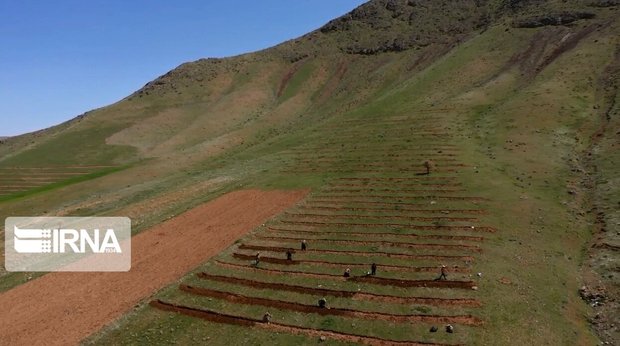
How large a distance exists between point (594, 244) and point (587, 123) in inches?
1184

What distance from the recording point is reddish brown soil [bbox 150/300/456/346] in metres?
22.9

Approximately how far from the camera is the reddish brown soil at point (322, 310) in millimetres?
24391

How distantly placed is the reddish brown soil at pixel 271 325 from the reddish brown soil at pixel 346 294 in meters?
3.60

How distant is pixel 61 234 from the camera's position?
4278 cm

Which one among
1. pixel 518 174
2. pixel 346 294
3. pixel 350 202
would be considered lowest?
pixel 346 294

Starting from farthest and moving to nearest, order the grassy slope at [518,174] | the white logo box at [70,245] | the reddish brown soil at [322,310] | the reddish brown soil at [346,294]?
the white logo box at [70,245] < the reddish brown soil at [346,294] < the grassy slope at [518,174] < the reddish brown soil at [322,310]

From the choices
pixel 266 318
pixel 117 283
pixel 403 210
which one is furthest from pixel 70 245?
pixel 403 210

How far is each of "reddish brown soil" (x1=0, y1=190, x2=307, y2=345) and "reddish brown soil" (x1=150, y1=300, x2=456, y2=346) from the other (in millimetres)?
3025

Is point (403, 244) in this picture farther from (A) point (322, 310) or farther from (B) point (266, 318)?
(B) point (266, 318)

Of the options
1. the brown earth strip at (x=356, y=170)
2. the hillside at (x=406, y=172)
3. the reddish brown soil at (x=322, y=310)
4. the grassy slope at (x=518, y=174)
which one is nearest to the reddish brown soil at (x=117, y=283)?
the hillside at (x=406, y=172)

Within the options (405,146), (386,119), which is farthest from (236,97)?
(405,146)

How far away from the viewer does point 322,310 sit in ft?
85.3

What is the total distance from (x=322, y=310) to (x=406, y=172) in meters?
27.3

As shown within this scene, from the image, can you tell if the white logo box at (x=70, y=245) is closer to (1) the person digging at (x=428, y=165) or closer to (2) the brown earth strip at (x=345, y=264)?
(2) the brown earth strip at (x=345, y=264)
